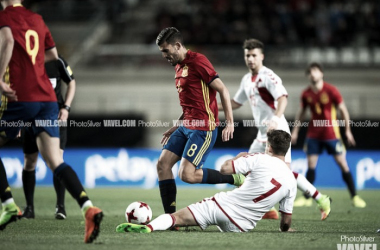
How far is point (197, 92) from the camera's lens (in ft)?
20.7

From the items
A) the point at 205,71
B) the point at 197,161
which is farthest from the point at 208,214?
the point at 205,71

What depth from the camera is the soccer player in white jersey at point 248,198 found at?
5.62 m

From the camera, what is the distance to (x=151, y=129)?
55.7ft

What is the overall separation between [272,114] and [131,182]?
685 cm

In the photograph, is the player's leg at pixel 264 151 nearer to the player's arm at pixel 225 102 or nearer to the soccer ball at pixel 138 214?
the player's arm at pixel 225 102

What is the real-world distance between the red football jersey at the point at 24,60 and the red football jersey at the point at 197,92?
5.33ft

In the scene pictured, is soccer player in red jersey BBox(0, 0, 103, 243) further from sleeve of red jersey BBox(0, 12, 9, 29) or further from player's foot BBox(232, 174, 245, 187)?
player's foot BBox(232, 174, 245, 187)

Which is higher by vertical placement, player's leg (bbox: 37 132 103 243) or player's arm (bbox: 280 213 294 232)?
player's leg (bbox: 37 132 103 243)

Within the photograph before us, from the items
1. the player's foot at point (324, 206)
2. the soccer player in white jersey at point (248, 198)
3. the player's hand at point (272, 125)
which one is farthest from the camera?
the player's foot at point (324, 206)

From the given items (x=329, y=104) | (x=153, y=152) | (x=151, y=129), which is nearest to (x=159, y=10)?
(x=151, y=129)

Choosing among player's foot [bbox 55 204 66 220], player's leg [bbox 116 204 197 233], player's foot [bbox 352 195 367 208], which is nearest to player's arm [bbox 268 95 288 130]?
player's leg [bbox 116 204 197 233]

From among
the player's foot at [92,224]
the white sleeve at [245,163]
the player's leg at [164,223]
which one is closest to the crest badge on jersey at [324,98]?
the white sleeve at [245,163]

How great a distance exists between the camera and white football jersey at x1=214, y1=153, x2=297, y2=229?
5.62 meters

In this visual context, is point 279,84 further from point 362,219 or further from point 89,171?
point 89,171
